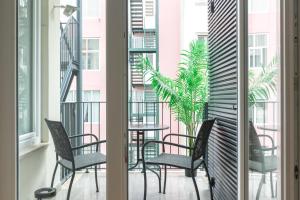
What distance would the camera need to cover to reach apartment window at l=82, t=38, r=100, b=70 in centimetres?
179

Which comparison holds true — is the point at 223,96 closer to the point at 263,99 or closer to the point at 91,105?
the point at 263,99

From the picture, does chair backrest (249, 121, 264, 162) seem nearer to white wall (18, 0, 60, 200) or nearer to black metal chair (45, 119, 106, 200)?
black metal chair (45, 119, 106, 200)

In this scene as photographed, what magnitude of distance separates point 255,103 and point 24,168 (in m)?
1.65

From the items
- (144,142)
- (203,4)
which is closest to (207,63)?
(203,4)

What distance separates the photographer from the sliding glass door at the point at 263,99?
1.60 m

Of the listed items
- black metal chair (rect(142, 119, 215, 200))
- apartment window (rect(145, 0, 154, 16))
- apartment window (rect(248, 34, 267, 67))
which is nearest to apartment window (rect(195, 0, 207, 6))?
apartment window (rect(145, 0, 154, 16))

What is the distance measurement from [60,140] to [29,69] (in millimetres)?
610

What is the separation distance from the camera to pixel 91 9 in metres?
1.81

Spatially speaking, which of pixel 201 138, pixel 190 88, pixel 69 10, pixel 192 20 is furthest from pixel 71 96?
pixel 192 20

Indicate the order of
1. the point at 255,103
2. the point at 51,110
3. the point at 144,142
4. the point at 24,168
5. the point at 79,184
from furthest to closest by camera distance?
1. the point at 144,142
2. the point at 51,110
3. the point at 79,184
4. the point at 24,168
5. the point at 255,103

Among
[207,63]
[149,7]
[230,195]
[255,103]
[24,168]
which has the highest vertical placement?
[149,7]

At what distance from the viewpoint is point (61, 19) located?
7.10 ft

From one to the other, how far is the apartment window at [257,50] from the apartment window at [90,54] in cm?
99

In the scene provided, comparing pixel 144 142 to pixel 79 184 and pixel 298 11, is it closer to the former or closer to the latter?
pixel 79 184
